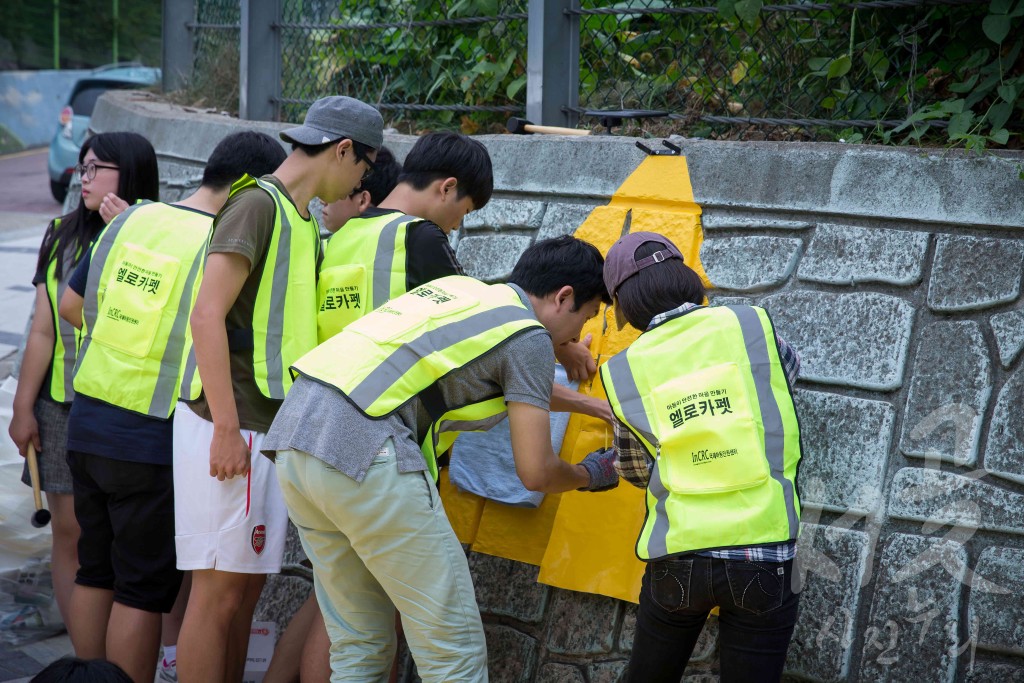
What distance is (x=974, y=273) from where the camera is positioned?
2707mm

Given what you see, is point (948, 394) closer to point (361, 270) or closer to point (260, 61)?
point (361, 270)

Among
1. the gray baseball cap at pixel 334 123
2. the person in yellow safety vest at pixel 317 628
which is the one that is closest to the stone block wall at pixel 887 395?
the person in yellow safety vest at pixel 317 628

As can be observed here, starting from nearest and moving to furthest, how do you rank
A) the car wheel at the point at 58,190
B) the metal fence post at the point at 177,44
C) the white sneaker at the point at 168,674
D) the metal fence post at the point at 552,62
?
the white sneaker at the point at 168,674, the metal fence post at the point at 552,62, the metal fence post at the point at 177,44, the car wheel at the point at 58,190

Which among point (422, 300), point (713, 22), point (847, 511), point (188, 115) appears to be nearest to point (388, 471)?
point (422, 300)

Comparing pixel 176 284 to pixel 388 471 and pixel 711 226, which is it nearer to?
pixel 388 471

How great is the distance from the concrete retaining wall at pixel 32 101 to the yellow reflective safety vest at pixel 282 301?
18891 mm

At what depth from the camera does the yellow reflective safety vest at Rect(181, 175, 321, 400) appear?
2.67 meters

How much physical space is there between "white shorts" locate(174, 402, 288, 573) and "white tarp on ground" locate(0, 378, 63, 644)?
65.7 inches

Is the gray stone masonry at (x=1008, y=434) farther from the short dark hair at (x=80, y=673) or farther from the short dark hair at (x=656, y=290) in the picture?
the short dark hair at (x=80, y=673)

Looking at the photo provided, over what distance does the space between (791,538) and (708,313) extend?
0.53m

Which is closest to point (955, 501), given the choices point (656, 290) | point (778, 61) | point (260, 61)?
point (656, 290)

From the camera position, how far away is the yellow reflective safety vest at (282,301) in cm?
267

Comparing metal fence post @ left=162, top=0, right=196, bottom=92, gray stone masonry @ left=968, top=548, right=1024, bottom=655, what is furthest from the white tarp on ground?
gray stone masonry @ left=968, top=548, right=1024, bottom=655

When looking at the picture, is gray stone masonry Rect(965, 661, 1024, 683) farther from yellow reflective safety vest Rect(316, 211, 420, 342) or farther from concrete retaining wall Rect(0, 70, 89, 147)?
concrete retaining wall Rect(0, 70, 89, 147)
